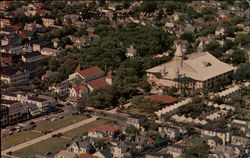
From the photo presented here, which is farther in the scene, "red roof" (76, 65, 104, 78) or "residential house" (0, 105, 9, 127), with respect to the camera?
"red roof" (76, 65, 104, 78)

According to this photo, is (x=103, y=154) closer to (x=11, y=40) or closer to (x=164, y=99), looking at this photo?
(x=164, y=99)

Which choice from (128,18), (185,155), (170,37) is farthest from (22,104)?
(128,18)

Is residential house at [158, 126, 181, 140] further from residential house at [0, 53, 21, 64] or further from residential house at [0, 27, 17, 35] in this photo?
residential house at [0, 27, 17, 35]

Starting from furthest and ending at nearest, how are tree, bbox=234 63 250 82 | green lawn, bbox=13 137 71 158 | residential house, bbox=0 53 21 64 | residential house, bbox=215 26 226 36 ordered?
residential house, bbox=215 26 226 36 → residential house, bbox=0 53 21 64 → tree, bbox=234 63 250 82 → green lawn, bbox=13 137 71 158

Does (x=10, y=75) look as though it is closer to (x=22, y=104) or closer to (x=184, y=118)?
(x=22, y=104)

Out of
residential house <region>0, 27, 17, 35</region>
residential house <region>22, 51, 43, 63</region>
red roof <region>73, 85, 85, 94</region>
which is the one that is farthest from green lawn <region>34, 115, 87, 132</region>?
residential house <region>0, 27, 17, 35</region>

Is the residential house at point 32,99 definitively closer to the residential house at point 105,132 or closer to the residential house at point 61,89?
the residential house at point 61,89
